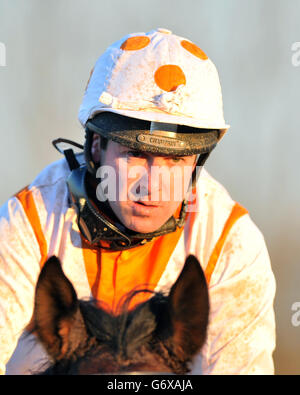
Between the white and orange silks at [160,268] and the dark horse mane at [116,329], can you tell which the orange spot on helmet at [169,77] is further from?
the dark horse mane at [116,329]

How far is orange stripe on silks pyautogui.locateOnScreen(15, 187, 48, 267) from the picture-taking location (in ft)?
6.53

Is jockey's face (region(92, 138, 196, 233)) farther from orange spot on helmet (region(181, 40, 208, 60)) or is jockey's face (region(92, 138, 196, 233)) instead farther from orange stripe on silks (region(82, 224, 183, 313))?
orange spot on helmet (region(181, 40, 208, 60))

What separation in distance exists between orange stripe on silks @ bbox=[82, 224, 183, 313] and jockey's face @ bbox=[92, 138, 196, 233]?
0.13 meters

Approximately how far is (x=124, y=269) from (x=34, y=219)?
1.04ft

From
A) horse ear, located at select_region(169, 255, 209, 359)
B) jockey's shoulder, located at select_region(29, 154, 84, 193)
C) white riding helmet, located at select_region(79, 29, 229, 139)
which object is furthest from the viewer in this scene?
jockey's shoulder, located at select_region(29, 154, 84, 193)

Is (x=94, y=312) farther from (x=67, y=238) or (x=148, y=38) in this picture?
(x=148, y=38)

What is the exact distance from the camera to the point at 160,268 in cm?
203

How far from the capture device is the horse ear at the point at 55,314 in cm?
194

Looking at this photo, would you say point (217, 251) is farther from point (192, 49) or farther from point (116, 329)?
point (192, 49)

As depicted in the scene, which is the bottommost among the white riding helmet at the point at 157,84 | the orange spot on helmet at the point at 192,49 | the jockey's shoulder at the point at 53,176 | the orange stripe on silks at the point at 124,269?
the orange stripe on silks at the point at 124,269

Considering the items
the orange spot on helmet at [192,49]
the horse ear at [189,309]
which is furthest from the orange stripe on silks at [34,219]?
the orange spot on helmet at [192,49]

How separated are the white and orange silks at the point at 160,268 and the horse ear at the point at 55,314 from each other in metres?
0.03

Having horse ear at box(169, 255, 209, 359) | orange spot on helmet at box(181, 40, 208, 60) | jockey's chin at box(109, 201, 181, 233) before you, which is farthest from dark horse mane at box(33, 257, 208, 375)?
orange spot on helmet at box(181, 40, 208, 60)

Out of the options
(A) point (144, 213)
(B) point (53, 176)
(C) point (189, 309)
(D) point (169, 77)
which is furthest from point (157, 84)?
(C) point (189, 309)
